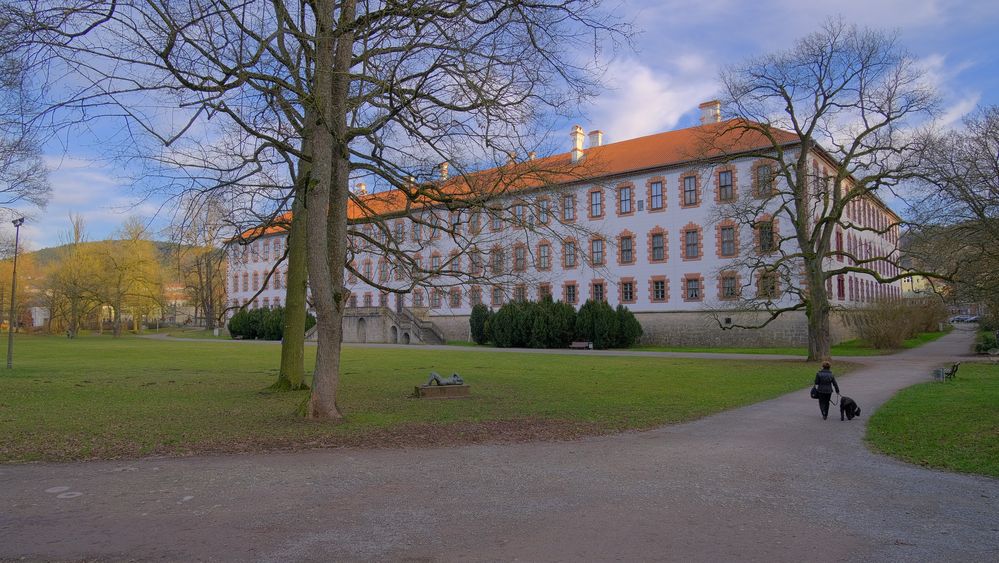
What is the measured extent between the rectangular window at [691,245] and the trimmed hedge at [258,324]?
35570 millimetres

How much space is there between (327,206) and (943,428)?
1076 centimetres

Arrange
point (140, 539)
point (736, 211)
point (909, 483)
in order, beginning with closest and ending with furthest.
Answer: point (140, 539), point (909, 483), point (736, 211)

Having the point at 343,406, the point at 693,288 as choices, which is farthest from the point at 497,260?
the point at 693,288

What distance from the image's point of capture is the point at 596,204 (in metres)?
51.3

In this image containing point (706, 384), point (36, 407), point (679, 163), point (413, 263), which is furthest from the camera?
point (679, 163)

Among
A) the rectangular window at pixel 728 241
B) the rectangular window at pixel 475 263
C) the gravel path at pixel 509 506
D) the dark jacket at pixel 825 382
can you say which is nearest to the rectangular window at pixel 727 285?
the rectangular window at pixel 728 241

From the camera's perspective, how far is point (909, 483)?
25.5ft

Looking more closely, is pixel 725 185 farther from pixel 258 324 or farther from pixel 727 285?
pixel 258 324

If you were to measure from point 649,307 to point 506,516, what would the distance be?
43018 mm

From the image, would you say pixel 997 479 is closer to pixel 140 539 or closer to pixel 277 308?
pixel 140 539

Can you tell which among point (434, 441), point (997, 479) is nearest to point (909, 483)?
point (997, 479)

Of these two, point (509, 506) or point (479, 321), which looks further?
point (479, 321)

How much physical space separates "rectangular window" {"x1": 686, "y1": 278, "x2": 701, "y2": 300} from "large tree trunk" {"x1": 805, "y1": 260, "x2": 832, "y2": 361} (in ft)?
47.4

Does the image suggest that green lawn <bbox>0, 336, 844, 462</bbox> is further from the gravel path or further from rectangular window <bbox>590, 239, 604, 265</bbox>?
rectangular window <bbox>590, 239, 604, 265</bbox>
